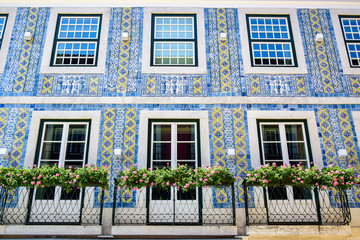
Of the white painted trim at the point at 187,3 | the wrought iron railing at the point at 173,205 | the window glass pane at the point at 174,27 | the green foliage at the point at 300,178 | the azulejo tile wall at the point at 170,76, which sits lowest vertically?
the wrought iron railing at the point at 173,205

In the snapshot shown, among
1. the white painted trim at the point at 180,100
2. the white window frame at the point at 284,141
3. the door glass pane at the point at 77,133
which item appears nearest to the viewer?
the white window frame at the point at 284,141

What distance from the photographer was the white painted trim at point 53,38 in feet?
25.7

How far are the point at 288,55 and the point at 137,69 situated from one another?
3422 mm

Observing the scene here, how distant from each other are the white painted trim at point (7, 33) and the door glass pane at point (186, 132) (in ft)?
13.4

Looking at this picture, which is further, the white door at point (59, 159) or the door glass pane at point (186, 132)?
the door glass pane at point (186, 132)

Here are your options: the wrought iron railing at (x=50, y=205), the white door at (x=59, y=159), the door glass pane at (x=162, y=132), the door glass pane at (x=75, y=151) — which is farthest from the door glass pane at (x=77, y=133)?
the door glass pane at (x=162, y=132)

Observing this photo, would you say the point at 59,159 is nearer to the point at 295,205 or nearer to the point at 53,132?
the point at 53,132

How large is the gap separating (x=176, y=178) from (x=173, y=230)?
88 centimetres

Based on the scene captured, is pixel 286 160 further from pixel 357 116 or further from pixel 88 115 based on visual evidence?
pixel 88 115

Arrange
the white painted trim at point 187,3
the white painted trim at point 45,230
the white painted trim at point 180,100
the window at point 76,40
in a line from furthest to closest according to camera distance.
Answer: the white painted trim at point 187,3 < the window at point 76,40 < the white painted trim at point 180,100 < the white painted trim at point 45,230

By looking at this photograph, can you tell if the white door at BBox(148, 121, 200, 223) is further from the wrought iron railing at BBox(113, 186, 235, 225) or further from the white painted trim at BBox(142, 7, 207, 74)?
the white painted trim at BBox(142, 7, 207, 74)

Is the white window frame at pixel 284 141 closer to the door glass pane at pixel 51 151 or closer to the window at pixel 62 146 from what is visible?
the window at pixel 62 146

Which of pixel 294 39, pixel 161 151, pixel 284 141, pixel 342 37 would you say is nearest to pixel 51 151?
pixel 161 151

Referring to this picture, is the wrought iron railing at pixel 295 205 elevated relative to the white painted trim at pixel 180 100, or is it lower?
lower
